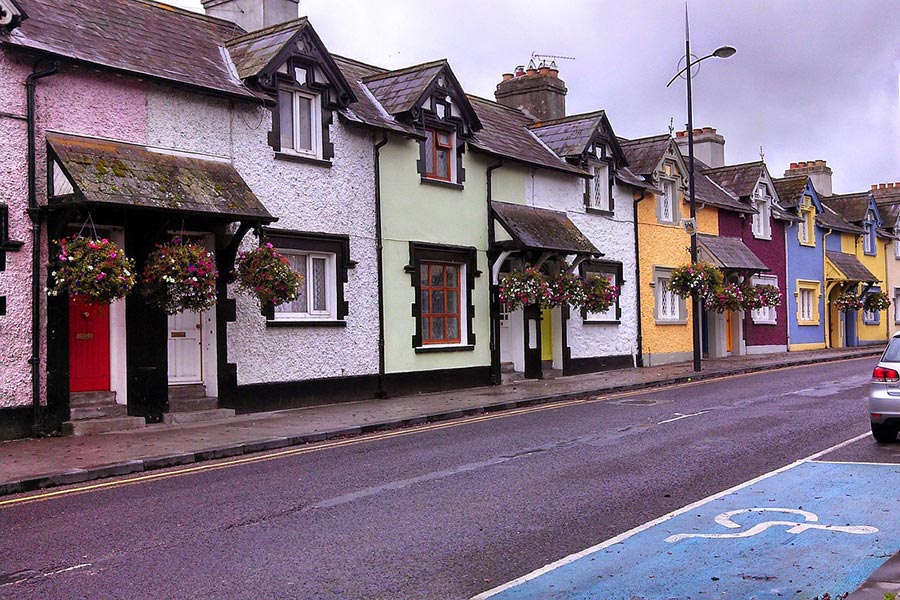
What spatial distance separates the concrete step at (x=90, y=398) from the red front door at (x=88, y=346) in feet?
0.38

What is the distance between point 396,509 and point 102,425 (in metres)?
7.30

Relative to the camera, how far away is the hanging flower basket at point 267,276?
51.1 ft

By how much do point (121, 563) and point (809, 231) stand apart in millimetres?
37836

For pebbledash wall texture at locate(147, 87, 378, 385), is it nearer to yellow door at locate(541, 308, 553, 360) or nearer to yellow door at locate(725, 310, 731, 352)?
yellow door at locate(541, 308, 553, 360)

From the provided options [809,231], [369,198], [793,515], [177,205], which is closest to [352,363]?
[369,198]

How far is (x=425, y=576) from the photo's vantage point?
640 cm

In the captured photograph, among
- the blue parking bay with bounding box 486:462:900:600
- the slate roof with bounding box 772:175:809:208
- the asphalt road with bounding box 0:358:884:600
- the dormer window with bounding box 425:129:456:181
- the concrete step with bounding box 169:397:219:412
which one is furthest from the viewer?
the slate roof with bounding box 772:175:809:208

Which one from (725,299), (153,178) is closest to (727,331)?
(725,299)

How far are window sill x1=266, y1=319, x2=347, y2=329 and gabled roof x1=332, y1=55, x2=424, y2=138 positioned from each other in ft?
13.2

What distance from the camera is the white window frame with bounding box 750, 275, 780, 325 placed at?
116 feet

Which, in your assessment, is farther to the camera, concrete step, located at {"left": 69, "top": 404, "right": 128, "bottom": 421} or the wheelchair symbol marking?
concrete step, located at {"left": 69, "top": 404, "right": 128, "bottom": 421}

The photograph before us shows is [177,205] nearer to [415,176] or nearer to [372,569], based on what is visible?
[415,176]

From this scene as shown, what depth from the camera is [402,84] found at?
20.9 meters

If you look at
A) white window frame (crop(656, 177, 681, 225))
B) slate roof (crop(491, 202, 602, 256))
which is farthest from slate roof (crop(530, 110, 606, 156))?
white window frame (crop(656, 177, 681, 225))
